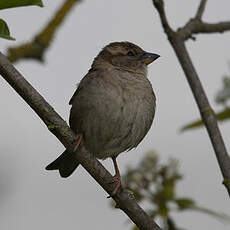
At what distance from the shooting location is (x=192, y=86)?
145 inches

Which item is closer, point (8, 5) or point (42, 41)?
point (8, 5)

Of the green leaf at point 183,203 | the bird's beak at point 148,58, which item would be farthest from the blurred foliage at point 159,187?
the bird's beak at point 148,58

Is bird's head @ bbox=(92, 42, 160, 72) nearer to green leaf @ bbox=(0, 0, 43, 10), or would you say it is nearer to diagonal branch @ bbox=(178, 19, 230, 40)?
diagonal branch @ bbox=(178, 19, 230, 40)

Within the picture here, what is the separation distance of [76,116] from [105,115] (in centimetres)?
29

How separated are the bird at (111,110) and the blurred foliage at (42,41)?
52 centimetres

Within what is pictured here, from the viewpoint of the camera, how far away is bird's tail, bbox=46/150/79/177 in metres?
4.98

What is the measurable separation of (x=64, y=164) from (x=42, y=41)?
1354mm

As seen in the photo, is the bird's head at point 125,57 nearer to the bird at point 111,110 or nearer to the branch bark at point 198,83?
the bird at point 111,110

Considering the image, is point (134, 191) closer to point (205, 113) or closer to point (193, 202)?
point (193, 202)

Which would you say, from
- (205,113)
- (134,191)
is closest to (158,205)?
(134,191)

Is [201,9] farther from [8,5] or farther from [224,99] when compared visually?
[8,5]

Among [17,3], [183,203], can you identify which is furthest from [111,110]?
[17,3]

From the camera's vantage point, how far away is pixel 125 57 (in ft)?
17.0

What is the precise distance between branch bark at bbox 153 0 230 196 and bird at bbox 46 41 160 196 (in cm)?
71
